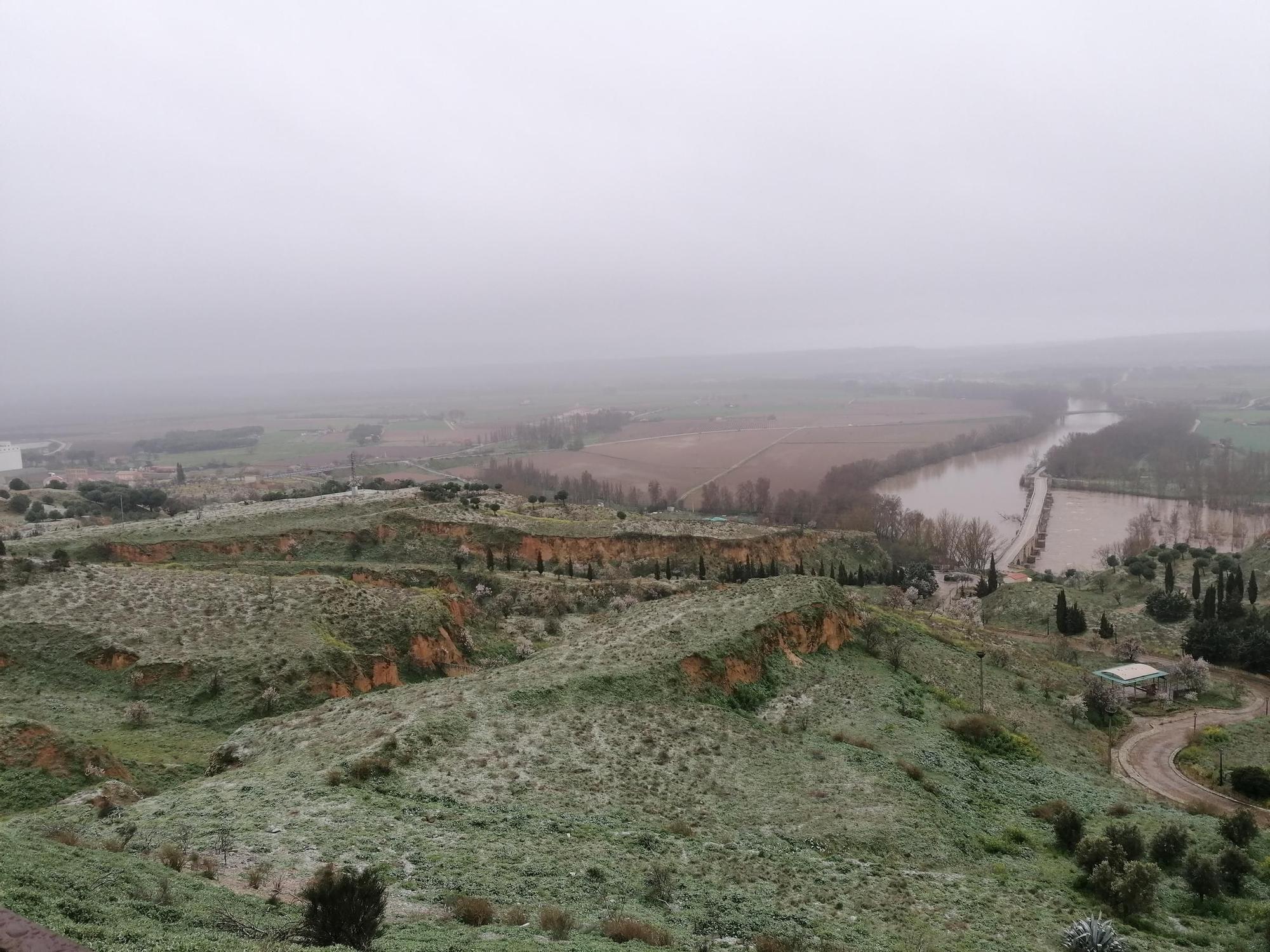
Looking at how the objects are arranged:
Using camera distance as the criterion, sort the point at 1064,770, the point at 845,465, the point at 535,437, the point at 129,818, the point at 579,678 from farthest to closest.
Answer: the point at 535,437, the point at 845,465, the point at 1064,770, the point at 579,678, the point at 129,818

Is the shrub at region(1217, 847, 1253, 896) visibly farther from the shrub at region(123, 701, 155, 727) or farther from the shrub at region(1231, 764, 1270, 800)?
the shrub at region(123, 701, 155, 727)

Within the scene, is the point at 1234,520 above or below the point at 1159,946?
below

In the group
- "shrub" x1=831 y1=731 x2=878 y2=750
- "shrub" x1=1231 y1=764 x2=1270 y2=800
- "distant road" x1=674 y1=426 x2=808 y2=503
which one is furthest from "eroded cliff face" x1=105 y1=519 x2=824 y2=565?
"distant road" x1=674 y1=426 x2=808 y2=503

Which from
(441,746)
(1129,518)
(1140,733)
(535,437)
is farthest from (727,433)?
(441,746)

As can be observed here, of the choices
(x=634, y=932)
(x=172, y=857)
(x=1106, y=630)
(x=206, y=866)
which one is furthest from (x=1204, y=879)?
(x=1106, y=630)

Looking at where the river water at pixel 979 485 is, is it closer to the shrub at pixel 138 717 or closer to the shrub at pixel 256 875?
the shrub at pixel 138 717

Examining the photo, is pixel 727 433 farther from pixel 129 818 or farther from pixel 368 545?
pixel 129 818
